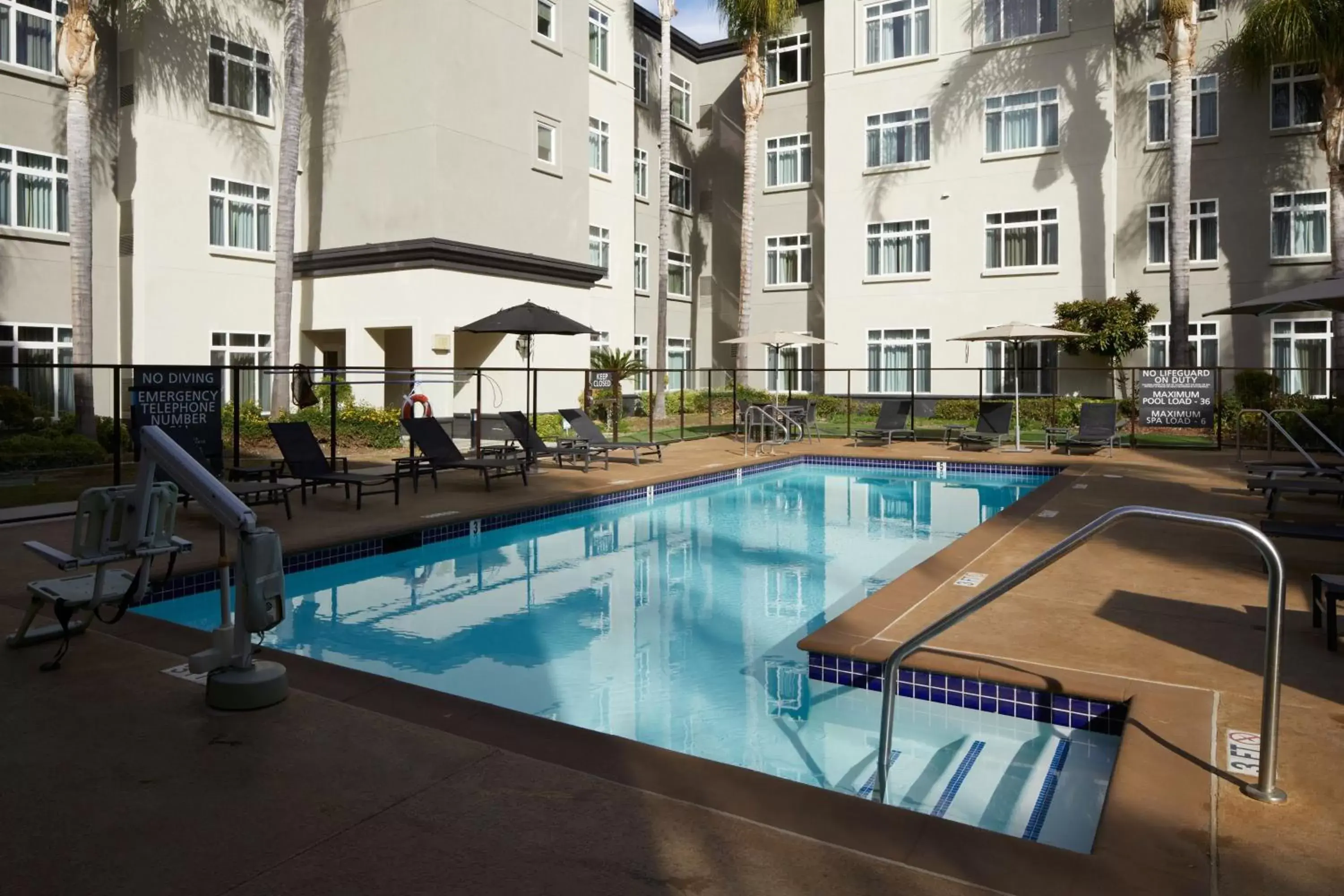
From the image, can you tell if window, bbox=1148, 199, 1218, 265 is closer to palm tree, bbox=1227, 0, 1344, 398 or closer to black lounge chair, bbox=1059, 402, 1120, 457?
palm tree, bbox=1227, 0, 1344, 398

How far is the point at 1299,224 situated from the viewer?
23.2 metres

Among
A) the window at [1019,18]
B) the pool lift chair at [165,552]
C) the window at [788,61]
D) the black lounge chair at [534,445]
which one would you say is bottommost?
the pool lift chair at [165,552]

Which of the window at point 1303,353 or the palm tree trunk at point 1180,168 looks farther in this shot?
the window at point 1303,353

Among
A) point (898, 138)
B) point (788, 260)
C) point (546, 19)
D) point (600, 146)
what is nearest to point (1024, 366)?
point (898, 138)

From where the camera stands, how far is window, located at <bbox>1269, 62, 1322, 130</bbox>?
22.8 meters

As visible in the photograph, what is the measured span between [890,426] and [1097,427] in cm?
380

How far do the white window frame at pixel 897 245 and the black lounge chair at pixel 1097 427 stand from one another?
33.4 feet

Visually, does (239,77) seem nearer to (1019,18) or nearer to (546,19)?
(546,19)

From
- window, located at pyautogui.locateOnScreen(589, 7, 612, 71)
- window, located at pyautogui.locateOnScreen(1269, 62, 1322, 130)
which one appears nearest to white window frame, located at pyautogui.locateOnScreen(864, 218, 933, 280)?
window, located at pyautogui.locateOnScreen(1269, 62, 1322, 130)

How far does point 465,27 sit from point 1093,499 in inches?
630

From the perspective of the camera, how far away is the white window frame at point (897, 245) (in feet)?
88.6

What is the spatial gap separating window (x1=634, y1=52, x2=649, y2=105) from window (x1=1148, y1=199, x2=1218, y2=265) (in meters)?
15.1

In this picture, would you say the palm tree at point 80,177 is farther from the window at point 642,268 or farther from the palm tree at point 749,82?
the palm tree at point 749,82

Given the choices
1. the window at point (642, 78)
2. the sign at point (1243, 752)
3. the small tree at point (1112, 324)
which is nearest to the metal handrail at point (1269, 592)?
the sign at point (1243, 752)
